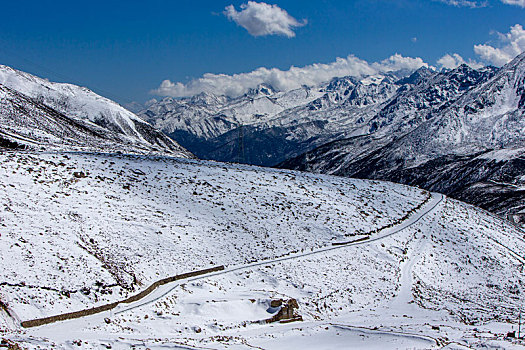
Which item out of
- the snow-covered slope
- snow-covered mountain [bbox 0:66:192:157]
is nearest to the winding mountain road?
the snow-covered slope

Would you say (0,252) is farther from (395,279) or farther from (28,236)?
(395,279)

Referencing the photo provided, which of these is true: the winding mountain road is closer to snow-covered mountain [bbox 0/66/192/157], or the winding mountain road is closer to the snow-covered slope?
the snow-covered slope

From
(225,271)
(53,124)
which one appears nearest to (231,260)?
(225,271)

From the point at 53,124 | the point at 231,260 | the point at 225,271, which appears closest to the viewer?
the point at 225,271

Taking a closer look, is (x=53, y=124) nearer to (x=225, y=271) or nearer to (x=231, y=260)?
(x=231, y=260)

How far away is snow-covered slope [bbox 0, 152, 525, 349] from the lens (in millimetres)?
24391

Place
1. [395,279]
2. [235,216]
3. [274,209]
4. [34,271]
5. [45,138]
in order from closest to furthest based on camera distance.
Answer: [34,271]
[395,279]
[235,216]
[274,209]
[45,138]

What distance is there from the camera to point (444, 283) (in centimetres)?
4316

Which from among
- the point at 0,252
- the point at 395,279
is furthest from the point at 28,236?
the point at 395,279

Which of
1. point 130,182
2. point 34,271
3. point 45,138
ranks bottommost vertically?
point 34,271

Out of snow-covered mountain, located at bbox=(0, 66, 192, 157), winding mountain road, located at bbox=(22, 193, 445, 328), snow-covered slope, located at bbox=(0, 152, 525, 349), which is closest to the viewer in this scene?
snow-covered slope, located at bbox=(0, 152, 525, 349)

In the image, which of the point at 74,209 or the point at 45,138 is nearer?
the point at 74,209

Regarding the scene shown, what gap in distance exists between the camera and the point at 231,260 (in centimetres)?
3678

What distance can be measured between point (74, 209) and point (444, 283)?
36461 mm
